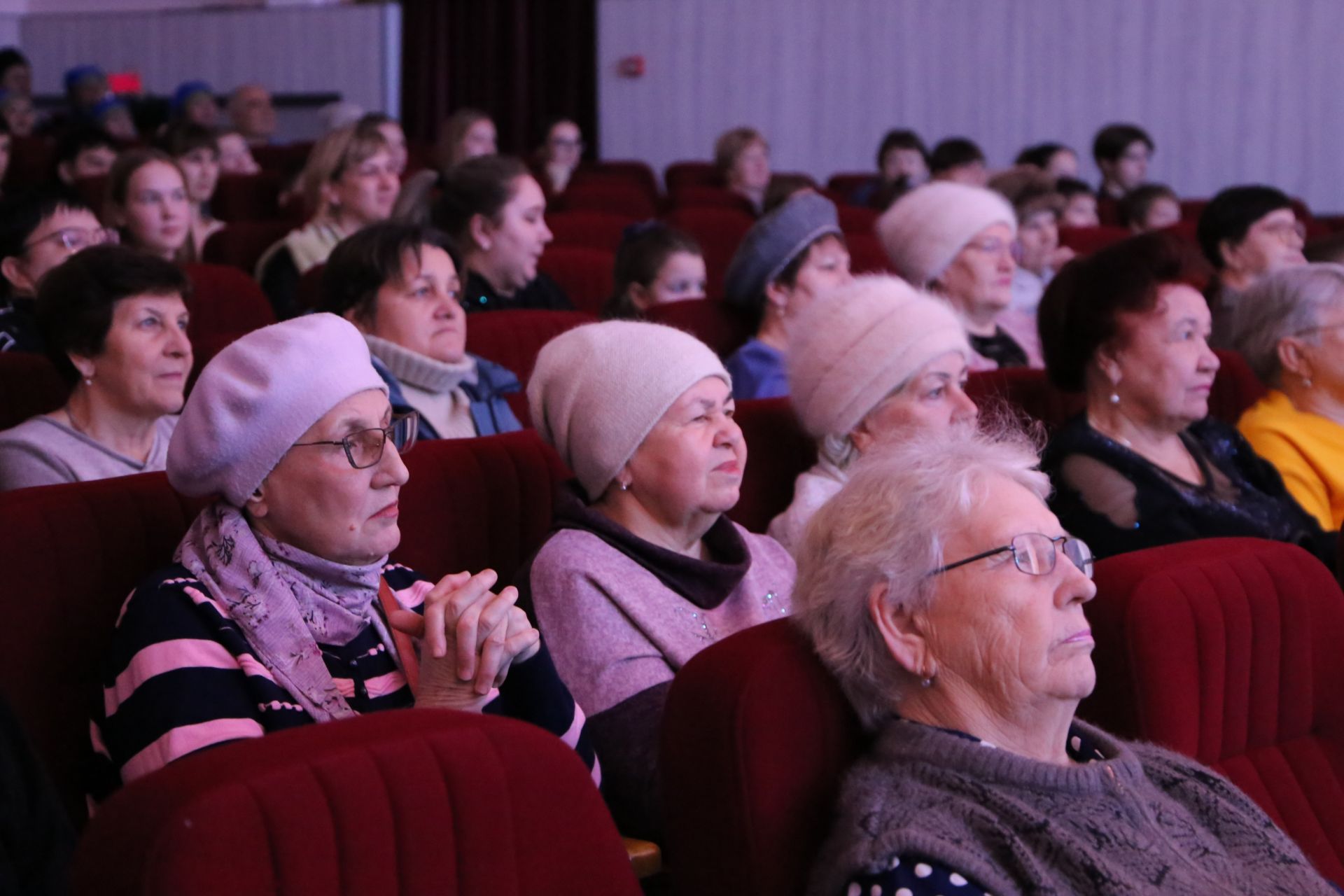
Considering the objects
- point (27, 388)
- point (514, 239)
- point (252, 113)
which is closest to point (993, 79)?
point (252, 113)

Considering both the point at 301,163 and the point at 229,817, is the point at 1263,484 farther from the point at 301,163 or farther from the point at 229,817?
the point at 301,163

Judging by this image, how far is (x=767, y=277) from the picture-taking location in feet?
12.3

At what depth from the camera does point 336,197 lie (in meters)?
5.02

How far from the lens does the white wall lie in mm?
8930

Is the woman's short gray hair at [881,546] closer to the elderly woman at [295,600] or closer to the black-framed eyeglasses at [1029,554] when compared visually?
the black-framed eyeglasses at [1029,554]

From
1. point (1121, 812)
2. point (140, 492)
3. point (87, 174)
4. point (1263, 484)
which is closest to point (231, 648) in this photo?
point (140, 492)

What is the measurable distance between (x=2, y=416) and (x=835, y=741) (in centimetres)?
188

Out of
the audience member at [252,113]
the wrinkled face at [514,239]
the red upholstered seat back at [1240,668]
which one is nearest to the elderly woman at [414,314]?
the wrinkled face at [514,239]

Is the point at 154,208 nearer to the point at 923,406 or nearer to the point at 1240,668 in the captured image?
the point at 923,406

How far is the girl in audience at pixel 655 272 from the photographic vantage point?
397 cm

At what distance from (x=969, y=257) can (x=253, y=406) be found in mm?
2706

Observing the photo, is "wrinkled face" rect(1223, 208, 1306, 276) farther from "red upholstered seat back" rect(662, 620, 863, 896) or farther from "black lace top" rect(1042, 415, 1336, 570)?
"red upholstered seat back" rect(662, 620, 863, 896)

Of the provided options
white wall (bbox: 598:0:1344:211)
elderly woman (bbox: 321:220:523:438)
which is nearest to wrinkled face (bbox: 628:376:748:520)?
elderly woman (bbox: 321:220:523:438)

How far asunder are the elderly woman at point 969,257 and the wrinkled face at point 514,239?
99 cm
